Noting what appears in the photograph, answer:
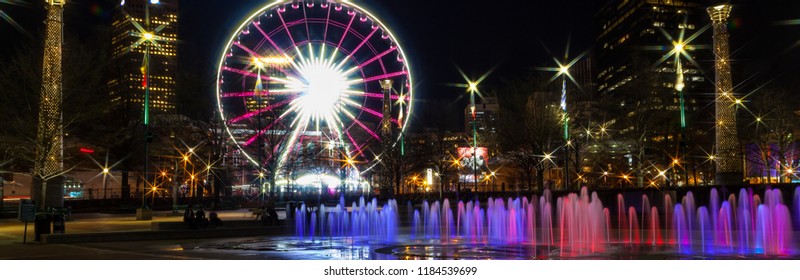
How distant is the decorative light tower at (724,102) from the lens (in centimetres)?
3597

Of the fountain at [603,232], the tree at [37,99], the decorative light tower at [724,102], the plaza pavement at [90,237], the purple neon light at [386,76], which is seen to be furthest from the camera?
the purple neon light at [386,76]

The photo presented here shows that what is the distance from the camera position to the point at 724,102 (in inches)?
1441

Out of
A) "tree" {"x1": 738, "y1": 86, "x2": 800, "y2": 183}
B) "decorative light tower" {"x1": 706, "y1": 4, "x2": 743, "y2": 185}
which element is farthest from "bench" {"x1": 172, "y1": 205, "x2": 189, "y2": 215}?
"tree" {"x1": 738, "y1": 86, "x2": 800, "y2": 183}

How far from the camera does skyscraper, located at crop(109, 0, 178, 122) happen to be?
46531 millimetres

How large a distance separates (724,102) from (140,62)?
35483mm

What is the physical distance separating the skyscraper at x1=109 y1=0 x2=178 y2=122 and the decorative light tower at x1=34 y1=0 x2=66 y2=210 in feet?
51.4

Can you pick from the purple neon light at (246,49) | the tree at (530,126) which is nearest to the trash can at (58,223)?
the purple neon light at (246,49)

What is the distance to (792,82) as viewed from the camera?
159 feet

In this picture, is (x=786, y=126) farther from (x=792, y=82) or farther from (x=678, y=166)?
(x=678, y=166)

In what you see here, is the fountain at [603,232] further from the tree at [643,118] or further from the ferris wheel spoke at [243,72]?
the tree at [643,118]

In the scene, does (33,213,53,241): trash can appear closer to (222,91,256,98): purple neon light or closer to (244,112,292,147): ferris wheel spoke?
(222,91,256,98): purple neon light

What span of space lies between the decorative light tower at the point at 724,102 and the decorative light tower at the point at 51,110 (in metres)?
29.1

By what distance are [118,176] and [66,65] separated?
22100 millimetres

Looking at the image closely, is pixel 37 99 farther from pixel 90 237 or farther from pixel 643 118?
pixel 643 118
